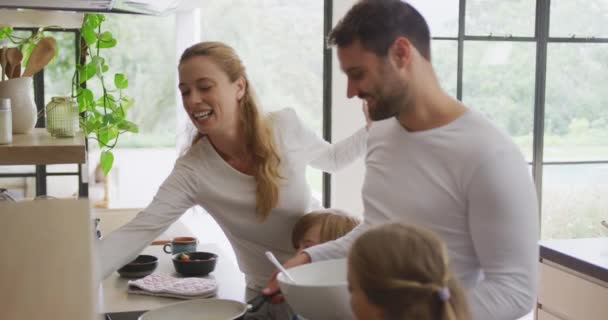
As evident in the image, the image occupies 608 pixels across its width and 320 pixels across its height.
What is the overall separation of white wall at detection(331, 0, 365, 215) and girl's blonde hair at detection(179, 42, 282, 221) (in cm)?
281

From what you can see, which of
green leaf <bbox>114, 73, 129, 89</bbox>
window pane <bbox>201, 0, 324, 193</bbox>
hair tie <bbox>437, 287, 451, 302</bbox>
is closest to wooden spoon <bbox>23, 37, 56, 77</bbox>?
hair tie <bbox>437, 287, 451, 302</bbox>

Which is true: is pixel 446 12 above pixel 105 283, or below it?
above

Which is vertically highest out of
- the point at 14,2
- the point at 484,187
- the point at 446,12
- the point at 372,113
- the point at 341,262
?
the point at 446,12

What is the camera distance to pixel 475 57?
5.26 metres

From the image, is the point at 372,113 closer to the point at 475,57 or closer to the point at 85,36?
the point at 85,36

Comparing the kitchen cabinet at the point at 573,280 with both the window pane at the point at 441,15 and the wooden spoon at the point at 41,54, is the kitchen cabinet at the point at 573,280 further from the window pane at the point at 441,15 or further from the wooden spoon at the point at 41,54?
the window pane at the point at 441,15

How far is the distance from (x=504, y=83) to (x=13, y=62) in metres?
4.16

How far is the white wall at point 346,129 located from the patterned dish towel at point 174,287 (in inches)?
116

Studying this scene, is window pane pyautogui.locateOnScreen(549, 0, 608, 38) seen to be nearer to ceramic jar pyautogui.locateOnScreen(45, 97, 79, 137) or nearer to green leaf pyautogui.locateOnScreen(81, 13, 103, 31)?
green leaf pyautogui.locateOnScreen(81, 13, 103, 31)

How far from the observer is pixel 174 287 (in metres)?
1.96

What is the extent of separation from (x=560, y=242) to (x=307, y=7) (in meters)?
2.75

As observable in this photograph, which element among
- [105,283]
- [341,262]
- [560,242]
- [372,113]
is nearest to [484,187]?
[372,113]

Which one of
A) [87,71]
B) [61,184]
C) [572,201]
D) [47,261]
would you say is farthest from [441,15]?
[47,261]

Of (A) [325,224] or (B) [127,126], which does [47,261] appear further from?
(B) [127,126]
